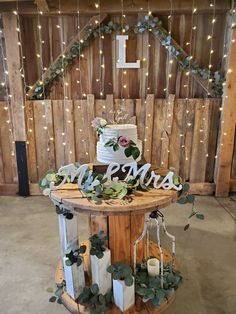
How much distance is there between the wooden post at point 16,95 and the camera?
118 inches

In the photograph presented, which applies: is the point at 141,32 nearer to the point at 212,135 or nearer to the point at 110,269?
the point at 212,135

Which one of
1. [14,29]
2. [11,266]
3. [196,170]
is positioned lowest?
[11,266]

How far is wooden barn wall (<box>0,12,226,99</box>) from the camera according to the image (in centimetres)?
310

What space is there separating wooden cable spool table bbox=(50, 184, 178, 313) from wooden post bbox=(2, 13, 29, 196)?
1806mm

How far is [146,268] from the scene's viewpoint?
1.83 m

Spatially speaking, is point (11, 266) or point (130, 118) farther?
point (130, 118)

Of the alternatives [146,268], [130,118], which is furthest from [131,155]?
[130,118]

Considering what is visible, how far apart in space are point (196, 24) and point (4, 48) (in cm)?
222

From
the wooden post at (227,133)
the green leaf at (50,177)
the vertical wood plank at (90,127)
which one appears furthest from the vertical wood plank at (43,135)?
the wooden post at (227,133)

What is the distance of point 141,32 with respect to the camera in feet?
10.1

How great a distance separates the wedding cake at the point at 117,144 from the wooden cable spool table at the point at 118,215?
248 millimetres

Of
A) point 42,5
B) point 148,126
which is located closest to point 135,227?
point 148,126

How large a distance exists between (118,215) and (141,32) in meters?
2.37

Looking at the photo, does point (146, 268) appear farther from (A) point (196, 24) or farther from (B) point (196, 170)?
(A) point (196, 24)
